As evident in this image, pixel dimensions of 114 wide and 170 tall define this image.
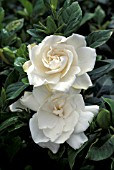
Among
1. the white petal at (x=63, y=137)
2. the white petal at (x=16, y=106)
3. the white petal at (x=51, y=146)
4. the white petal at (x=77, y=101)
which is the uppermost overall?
the white petal at (x=77, y=101)

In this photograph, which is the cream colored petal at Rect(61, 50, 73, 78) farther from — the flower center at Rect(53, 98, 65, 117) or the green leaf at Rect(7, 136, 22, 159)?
the green leaf at Rect(7, 136, 22, 159)

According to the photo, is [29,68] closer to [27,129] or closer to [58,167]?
[27,129]

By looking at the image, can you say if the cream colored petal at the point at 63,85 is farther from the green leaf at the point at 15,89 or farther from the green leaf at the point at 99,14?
the green leaf at the point at 99,14

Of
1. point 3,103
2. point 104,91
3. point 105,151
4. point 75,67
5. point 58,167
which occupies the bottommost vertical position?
point 58,167

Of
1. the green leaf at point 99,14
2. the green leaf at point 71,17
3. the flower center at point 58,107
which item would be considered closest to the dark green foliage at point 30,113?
the green leaf at point 71,17

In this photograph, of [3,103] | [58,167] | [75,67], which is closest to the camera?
[75,67]

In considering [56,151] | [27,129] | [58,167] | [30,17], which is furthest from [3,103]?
[30,17]
